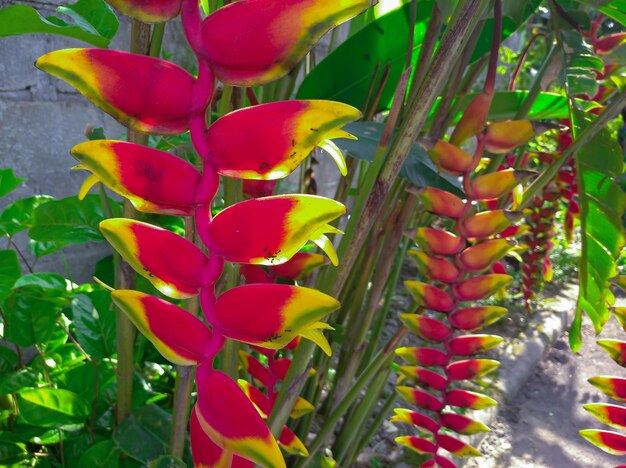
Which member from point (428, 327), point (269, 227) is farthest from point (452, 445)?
point (269, 227)

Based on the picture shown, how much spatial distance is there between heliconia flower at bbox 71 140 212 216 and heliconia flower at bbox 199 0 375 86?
5 cm

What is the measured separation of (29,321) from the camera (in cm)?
77

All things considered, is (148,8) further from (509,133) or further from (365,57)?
(365,57)

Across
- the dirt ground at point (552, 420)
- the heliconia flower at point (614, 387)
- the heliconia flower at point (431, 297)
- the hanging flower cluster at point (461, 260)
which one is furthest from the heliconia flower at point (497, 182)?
the dirt ground at point (552, 420)

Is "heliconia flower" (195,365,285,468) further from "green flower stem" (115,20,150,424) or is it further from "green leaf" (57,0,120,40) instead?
"green leaf" (57,0,120,40)

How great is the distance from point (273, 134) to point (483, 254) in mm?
352

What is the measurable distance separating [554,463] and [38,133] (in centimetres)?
148

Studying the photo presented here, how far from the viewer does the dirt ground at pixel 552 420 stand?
5.13 feet

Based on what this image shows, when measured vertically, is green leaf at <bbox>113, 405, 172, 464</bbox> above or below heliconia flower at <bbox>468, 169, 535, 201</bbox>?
below

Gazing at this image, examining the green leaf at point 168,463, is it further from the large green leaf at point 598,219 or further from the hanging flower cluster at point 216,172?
the large green leaf at point 598,219

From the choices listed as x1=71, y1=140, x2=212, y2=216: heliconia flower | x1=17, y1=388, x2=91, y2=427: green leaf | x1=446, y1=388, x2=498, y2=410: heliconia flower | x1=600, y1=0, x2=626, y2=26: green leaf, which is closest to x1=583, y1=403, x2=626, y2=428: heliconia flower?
x1=446, y1=388, x2=498, y2=410: heliconia flower

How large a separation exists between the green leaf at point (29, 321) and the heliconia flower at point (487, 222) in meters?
0.55

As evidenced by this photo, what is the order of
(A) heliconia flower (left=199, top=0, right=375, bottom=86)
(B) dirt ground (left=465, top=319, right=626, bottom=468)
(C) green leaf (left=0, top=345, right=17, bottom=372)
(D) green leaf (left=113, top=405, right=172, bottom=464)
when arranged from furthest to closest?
(B) dirt ground (left=465, top=319, right=626, bottom=468)
(C) green leaf (left=0, top=345, right=17, bottom=372)
(D) green leaf (left=113, top=405, right=172, bottom=464)
(A) heliconia flower (left=199, top=0, right=375, bottom=86)

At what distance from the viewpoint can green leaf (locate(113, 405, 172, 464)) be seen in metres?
0.63
